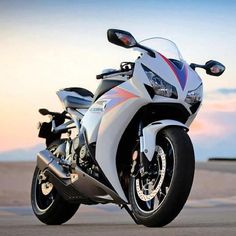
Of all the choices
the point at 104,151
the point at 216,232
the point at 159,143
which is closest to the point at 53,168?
the point at 104,151

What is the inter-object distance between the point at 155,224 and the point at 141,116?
947 mm

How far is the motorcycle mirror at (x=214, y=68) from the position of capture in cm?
A: 682

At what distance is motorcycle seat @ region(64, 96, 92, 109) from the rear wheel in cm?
50

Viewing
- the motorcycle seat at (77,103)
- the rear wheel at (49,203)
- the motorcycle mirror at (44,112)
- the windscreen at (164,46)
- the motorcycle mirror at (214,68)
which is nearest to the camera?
the windscreen at (164,46)

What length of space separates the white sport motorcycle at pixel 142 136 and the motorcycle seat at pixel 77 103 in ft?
1.29

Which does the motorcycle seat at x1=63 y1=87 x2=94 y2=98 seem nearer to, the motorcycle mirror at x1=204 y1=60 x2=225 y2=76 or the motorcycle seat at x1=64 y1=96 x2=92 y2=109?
the motorcycle seat at x1=64 y1=96 x2=92 y2=109

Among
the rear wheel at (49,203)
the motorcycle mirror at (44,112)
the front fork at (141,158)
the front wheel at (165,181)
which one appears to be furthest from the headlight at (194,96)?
the motorcycle mirror at (44,112)

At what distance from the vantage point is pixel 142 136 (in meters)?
5.98

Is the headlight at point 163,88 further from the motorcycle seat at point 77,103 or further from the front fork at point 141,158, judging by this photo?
the motorcycle seat at point 77,103

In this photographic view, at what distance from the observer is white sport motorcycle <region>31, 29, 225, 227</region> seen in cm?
578

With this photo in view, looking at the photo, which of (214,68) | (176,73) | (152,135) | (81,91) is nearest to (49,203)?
(81,91)

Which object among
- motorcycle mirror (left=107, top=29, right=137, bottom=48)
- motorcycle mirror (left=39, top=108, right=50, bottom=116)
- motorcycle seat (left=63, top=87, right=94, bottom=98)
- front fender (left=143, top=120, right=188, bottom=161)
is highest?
motorcycle mirror (left=107, top=29, right=137, bottom=48)

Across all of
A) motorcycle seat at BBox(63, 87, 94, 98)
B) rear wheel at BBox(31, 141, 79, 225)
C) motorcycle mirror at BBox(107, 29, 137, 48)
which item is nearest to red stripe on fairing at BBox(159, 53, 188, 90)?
motorcycle mirror at BBox(107, 29, 137, 48)

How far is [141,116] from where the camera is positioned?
6.11m
